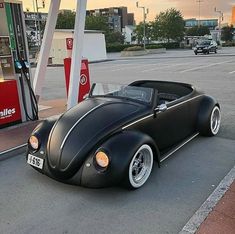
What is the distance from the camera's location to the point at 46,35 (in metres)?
7.95

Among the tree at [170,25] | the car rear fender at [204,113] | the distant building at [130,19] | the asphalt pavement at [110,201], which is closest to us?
the asphalt pavement at [110,201]

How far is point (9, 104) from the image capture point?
6562mm

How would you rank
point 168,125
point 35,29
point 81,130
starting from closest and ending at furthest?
point 81,130 → point 168,125 → point 35,29

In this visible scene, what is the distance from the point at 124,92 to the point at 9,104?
2.85 meters

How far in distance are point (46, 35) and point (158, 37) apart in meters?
64.0

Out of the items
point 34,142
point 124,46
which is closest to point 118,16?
point 124,46

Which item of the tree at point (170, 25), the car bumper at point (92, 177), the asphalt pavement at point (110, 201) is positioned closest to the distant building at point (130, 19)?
the tree at point (170, 25)

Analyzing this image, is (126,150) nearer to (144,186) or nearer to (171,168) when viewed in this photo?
(144,186)

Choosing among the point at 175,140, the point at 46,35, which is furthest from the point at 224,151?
the point at 46,35

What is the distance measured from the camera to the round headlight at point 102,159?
3.65m

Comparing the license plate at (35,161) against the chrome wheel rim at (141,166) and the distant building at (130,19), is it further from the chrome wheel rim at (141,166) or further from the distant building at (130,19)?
the distant building at (130,19)

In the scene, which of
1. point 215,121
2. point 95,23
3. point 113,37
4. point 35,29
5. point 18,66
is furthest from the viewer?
point 113,37

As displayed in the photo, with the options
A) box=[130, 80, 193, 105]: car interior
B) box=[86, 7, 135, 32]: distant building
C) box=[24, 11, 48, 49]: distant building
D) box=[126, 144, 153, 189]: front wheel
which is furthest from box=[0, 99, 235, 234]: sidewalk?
box=[86, 7, 135, 32]: distant building

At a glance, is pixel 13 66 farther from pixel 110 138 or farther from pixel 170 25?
pixel 170 25
